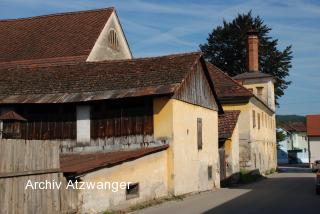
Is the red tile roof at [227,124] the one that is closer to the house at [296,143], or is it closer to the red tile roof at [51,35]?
the red tile roof at [51,35]

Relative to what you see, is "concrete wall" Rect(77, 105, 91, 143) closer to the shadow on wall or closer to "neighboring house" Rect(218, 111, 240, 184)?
the shadow on wall

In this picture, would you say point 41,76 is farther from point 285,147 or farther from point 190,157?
point 285,147

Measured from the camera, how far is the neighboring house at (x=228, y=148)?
31.5 meters

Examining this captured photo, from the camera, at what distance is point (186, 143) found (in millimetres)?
22797

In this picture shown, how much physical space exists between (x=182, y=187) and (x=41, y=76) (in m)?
8.75

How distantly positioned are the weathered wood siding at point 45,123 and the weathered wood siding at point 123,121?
1110mm

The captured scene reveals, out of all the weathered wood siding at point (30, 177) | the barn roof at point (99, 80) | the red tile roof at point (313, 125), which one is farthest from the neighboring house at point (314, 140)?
the weathered wood siding at point (30, 177)

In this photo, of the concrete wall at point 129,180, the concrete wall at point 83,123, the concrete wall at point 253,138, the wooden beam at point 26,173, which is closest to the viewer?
the wooden beam at point 26,173

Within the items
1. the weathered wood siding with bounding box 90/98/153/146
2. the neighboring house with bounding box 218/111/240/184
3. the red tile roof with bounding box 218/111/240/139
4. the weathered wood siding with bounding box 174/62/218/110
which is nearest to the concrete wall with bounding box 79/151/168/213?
the weathered wood siding with bounding box 90/98/153/146

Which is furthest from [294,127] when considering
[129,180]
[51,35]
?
[129,180]

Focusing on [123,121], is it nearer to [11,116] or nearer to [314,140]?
[11,116]

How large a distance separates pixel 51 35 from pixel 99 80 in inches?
567

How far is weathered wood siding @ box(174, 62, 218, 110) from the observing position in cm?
2247

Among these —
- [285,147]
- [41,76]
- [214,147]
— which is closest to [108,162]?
[41,76]
